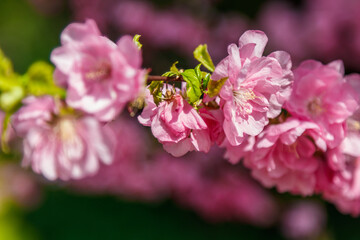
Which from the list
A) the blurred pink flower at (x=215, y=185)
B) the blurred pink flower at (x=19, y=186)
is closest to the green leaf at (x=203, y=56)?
the blurred pink flower at (x=215, y=185)

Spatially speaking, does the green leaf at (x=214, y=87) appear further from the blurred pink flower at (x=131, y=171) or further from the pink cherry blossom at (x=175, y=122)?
the blurred pink flower at (x=131, y=171)

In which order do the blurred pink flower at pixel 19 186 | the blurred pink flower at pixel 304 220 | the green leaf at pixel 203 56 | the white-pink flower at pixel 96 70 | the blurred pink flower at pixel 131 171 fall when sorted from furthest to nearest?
the blurred pink flower at pixel 19 186 → the blurred pink flower at pixel 304 220 → the blurred pink flower at pixel 131 171 → the green leaf at pixel 203 56 → the white-pink flower at pixel 96 70

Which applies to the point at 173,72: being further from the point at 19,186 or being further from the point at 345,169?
the point at 19,186

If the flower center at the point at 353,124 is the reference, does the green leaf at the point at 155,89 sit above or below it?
above

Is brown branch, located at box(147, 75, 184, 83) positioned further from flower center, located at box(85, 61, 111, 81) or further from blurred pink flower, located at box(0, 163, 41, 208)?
blurred pink flower, located at box(0, 163, 41, 208)

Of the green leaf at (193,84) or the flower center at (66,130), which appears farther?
the flower center at (66,130)

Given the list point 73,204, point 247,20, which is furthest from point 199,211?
point 247,20
